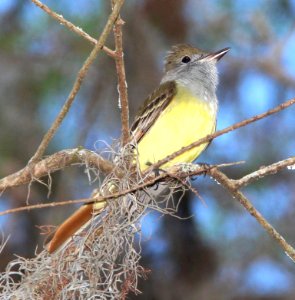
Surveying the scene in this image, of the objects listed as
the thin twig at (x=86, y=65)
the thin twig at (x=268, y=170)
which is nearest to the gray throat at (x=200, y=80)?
the thin twig at (x=268, y=170)

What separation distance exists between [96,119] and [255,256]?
163 cm

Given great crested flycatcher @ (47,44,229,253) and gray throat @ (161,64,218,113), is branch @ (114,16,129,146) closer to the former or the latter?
great crested flycatcher @ (47,44,229,253)

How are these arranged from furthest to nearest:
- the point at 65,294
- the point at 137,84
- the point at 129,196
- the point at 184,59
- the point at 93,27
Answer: the point at 137,84, the point at 93,27, the point at 184,59, the point at 129,196, the point at 65,294

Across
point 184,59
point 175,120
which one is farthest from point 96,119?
point 175,120

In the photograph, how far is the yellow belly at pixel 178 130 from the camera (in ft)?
14.5

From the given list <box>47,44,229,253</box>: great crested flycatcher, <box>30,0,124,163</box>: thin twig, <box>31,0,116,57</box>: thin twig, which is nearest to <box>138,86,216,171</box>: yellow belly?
<box>47,44,229,253</box>: great crested flycatcher

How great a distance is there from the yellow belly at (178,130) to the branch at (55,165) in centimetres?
67

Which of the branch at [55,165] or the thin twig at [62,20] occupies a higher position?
the thin twig at [62,20]

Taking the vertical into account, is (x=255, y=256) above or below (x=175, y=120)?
above

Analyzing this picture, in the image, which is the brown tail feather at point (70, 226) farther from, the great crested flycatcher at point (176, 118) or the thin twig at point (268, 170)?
the thin twig at point (268, 170)

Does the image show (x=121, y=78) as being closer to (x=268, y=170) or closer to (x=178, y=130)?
(x=268, y=170)

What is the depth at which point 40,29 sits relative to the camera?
23.0 ft

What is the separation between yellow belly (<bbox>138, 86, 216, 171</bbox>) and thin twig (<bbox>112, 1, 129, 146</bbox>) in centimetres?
69

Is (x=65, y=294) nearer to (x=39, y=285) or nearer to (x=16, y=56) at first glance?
(x=39, y=285)
